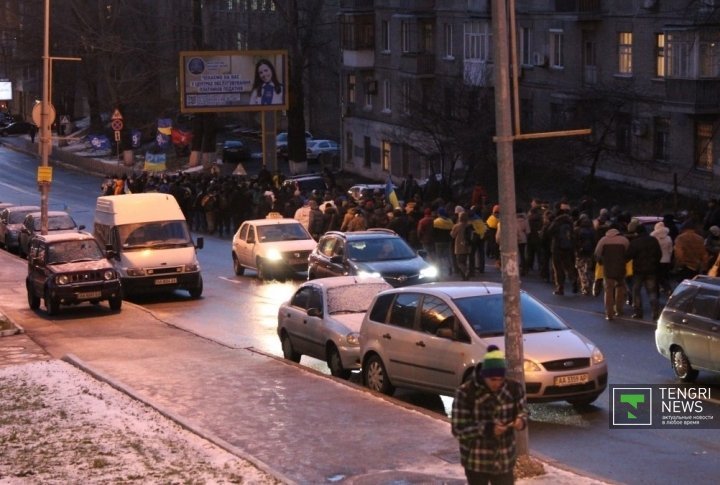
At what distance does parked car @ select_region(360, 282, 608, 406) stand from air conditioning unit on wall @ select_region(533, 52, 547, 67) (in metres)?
34.5

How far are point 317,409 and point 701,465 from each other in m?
4.68

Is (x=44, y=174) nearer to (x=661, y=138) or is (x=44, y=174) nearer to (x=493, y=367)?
(x=661, y=138)

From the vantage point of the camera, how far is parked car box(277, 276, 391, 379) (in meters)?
18.0

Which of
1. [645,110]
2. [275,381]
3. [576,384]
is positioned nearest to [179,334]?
[275,381]

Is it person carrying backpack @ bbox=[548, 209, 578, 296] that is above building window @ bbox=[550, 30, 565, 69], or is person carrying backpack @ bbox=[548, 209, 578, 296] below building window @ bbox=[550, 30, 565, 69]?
below

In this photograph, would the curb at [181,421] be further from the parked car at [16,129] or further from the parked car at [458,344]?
the parked car at [16,129]

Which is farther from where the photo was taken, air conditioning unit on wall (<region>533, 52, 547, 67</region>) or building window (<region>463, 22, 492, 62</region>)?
building window (<region>463, 22, 492, 62</region>)

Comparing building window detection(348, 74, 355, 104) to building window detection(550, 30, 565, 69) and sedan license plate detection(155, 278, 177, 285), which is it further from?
sedan license plate detection(155, 278, 177, 285)

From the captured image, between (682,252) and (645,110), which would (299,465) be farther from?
(645,110)

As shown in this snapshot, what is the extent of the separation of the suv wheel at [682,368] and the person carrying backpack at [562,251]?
30.9ft

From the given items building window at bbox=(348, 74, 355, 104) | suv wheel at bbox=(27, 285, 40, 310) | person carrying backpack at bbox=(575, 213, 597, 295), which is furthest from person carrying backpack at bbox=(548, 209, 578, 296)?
building window at bbox=(348, 74, 355, 104)

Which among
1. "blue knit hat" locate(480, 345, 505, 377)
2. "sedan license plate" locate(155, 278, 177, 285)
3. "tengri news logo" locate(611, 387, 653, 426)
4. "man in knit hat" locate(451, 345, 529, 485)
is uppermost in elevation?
"blue knit hat" locate(480, 345, 505, 377)

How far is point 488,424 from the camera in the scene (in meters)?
9.26

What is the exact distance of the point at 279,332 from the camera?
20.2m
